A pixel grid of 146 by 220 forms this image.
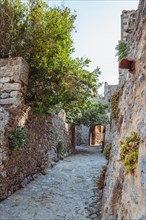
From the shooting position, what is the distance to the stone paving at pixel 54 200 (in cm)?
335

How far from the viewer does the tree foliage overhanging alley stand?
4980 mm

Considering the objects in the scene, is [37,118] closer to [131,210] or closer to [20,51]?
[20,51]

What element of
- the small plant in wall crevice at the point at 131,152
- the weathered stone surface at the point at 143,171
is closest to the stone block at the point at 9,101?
the small plant in wall crevice at the point at 131,152

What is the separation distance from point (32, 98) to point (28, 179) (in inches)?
83.6

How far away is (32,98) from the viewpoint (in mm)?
5383

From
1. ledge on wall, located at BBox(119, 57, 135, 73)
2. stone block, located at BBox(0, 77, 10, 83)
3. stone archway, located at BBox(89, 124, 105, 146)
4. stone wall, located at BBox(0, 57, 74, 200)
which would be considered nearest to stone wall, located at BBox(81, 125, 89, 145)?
stone archway, located at BBox(89, 124, 105, 146)

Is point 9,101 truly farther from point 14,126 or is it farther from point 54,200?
point 54,200


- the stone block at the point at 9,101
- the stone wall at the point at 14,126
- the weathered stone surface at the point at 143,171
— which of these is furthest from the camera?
the stone block at the point at 9,101

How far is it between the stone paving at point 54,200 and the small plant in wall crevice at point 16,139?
1026 mm

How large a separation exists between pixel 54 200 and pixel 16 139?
1.51 metres

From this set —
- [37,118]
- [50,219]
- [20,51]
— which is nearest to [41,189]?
[50,219]

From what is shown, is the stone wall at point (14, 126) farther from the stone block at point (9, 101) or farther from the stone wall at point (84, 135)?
the stone wall at point (84, 135)

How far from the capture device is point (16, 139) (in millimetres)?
4379

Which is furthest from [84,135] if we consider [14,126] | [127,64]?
[127,64]
